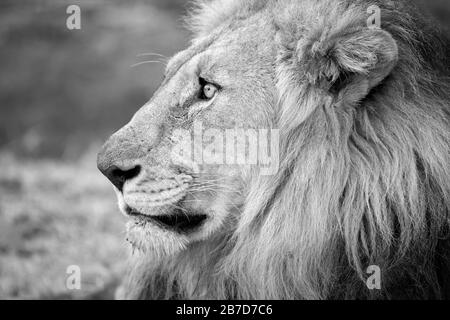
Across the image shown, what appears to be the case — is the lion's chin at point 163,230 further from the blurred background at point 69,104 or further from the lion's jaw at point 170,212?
the blurred background at point 69,104

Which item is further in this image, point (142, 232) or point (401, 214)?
point (142, 232)

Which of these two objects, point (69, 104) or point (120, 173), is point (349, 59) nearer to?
point (120, 173)

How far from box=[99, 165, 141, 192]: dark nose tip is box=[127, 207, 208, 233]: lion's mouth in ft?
0.50

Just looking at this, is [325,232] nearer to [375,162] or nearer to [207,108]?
[375,162]

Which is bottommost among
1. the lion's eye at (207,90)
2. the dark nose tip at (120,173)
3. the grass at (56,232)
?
the grass at (56,232)

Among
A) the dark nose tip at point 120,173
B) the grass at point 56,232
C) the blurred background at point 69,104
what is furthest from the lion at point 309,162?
the blurred background at point 69,104

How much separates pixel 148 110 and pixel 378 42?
4.03ft

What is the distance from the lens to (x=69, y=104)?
9.26m

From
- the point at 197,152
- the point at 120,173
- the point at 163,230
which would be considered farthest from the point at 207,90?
the point at 163,230

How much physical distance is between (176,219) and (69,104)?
623cm

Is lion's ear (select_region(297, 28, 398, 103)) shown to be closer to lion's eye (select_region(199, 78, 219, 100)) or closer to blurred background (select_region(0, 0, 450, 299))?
lion's eye (select_region(199, 78, 219, 100))

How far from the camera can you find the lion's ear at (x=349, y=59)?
3.10 m
